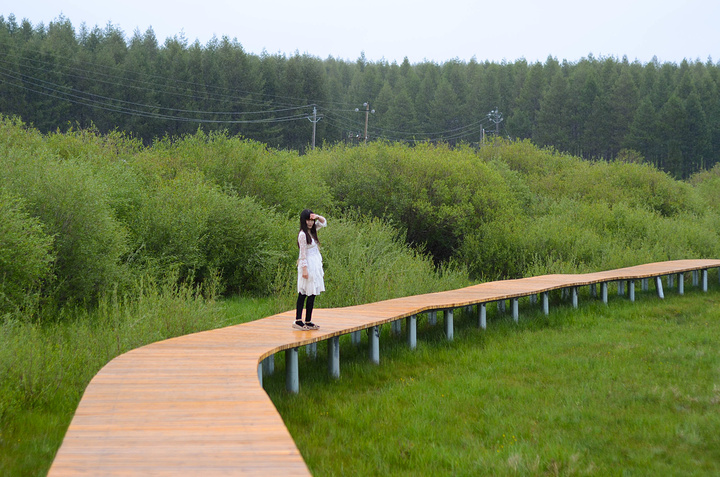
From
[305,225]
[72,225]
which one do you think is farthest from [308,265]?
[72,225]

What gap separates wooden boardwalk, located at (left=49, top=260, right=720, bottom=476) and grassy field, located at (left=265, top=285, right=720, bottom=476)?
69 centimetres

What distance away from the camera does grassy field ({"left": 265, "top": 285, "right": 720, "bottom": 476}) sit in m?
4.76

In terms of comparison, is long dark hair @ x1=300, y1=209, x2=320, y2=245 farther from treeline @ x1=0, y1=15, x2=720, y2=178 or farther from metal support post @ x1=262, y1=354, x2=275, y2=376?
treeline @ x1=0, y1=15, x2=720, y2=178

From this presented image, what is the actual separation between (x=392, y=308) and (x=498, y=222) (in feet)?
39.6

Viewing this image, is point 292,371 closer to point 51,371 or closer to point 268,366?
point 268,366

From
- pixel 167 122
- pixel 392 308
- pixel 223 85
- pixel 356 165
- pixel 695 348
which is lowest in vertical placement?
pixel 695 348

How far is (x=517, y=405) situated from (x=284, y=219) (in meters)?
11.7

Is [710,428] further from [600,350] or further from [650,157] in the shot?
[650,157]

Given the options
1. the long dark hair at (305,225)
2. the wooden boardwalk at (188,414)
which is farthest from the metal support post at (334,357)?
the long dark hair at (305,225)

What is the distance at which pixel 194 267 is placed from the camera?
13.9m

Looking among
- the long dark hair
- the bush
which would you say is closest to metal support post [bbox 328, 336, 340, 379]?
the long dark hair

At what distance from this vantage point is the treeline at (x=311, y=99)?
50.5 meters

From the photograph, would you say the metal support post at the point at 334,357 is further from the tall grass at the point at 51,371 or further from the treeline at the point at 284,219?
the treeline at the point at 284,219

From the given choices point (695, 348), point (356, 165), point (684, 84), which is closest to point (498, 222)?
point (356, 165)
